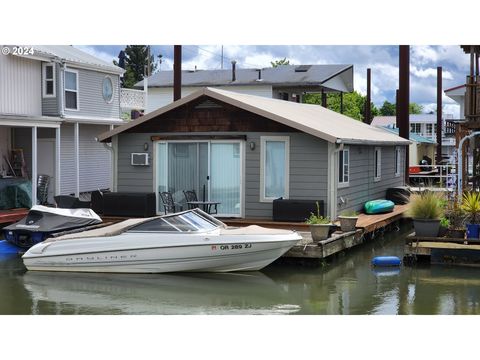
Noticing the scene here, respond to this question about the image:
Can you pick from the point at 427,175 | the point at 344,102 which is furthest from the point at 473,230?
the point at 344,102

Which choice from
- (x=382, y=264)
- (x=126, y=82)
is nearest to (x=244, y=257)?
(x=382, y=264)

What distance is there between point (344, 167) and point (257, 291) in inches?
259

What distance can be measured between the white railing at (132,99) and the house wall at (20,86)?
5812 mm

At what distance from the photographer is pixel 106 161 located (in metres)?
27.2

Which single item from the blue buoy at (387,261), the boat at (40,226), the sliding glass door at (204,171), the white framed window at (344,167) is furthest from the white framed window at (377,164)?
the boat at (40,226)

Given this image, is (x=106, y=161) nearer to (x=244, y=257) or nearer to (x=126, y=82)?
(x=244, y=257)

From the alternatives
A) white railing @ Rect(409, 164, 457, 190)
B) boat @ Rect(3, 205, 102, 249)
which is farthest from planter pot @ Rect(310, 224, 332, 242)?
white railing @ Rect(409, 164, 457, 190)

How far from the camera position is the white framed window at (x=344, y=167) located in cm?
1714

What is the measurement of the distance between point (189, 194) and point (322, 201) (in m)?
3.25

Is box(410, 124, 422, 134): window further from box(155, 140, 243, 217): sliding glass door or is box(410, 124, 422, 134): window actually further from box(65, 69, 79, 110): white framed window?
box(155, 140, 243, 217): sliding glass door

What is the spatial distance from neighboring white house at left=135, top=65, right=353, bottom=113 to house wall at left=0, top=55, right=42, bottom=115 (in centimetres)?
1665

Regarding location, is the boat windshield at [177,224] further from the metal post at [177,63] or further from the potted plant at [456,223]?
the metal post at [177,63]

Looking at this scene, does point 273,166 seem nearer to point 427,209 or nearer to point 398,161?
point 427,209

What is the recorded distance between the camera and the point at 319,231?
46.0 ft
